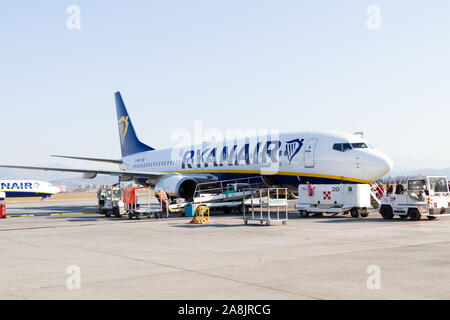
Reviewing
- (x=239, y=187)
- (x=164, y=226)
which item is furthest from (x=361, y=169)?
(x=164, y=226)

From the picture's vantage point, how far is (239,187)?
26.4 metres

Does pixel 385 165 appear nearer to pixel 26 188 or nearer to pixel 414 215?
pixel 414 215

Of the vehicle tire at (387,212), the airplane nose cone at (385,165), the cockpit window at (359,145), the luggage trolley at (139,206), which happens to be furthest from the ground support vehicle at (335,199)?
the luggage trolley at (139,206)

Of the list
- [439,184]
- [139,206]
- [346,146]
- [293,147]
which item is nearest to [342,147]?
[346,146]

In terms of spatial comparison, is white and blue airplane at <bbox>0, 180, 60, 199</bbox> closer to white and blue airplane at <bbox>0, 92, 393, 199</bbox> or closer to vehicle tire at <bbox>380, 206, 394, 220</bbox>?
white and blue airplane at <bbox>0, 92, 393, 199</bbox>

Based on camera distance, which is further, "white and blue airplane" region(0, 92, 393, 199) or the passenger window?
the passenger window

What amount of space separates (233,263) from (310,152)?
14670 millimetres

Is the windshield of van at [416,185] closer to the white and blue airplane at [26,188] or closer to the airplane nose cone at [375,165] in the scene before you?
the airplane nose cone at [375,165]

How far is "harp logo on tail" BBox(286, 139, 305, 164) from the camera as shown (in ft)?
79.0

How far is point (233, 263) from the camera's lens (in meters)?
9.62

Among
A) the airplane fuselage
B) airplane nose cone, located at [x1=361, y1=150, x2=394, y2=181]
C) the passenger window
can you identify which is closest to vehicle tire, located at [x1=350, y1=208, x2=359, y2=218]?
the airplane fuselage

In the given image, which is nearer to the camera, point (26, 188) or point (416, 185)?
point (416, 185)
